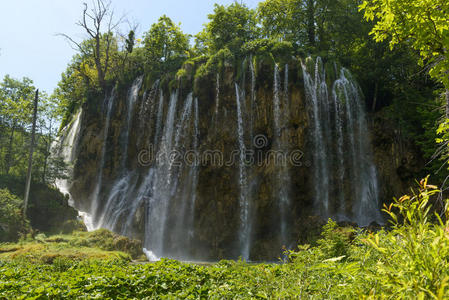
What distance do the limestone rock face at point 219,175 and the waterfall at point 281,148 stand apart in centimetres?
9

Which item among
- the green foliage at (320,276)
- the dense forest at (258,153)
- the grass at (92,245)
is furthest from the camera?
the dense forest at (258,153)

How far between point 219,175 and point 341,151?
777 cm

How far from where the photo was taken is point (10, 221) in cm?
1762

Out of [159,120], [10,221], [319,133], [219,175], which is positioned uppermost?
[159,120]

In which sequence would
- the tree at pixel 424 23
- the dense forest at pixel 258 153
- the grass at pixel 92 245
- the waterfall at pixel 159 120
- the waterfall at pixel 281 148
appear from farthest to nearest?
the waterfall at pixel 159 120
the waterfall at pixel 281 148
the dense forest at pixel 258 153
the grass at pixel 92 245
the tree at pixel 424 23

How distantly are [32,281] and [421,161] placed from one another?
1879 cm

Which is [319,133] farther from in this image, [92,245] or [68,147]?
[68,147]

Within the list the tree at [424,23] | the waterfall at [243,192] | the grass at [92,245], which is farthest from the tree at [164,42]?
the tree at [424,23]

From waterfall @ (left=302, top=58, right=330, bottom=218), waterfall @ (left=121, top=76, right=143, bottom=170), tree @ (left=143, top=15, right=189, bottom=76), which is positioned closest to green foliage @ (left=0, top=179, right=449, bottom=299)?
waterfall @ (left=302, top=58, right=330, bottom=218)

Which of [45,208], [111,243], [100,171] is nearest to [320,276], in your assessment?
[111,243]

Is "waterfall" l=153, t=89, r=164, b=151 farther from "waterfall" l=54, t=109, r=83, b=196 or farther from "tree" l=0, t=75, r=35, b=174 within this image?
"tree" l=0, t=75, r=35, b=174

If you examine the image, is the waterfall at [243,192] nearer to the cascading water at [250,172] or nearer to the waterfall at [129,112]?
the cascading water at [250,172]

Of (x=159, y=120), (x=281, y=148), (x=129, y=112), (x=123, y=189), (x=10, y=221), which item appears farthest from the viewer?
(x=129, y=112)

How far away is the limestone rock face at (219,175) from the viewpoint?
17719 millimetres
